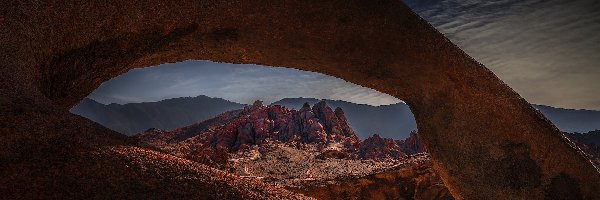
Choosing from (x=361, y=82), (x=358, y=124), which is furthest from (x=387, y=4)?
(x=358, y=124)

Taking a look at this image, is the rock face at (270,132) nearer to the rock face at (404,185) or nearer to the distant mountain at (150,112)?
the rock face at (404,185)

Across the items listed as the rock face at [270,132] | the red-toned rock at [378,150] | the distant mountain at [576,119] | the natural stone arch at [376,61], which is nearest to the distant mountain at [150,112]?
the rock face at [270,132]

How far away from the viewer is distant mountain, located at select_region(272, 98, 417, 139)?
55.2 meters

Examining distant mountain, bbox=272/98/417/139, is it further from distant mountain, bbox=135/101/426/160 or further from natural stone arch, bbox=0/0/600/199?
natural stone arch, bbox=0/0/600/199

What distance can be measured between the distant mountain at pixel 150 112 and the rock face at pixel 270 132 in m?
17.6

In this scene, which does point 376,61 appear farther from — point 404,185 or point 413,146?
point 413,146

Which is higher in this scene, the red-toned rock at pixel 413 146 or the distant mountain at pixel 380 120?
the distant mountain at pixel 380 120

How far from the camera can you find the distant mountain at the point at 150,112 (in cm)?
3512

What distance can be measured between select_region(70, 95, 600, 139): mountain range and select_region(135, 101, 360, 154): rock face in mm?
14933

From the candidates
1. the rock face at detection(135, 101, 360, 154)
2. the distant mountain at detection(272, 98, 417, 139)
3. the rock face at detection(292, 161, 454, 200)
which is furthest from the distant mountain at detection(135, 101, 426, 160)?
the distant mountain at detection(272, 98, 417, 139)

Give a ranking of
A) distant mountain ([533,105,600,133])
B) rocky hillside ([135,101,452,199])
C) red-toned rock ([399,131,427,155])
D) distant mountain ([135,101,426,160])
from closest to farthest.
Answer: rocky hillside ([135,101,452,199]) → distant mountain ([135,101,426,160]) → red-toned rock ([399,131,427,155]) → distant mountain ([533,105,600,133])

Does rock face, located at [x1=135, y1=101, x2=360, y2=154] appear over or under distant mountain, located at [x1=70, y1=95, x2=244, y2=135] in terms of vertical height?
under

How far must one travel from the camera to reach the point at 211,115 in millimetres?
48719

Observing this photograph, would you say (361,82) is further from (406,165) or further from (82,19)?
(406,165)
